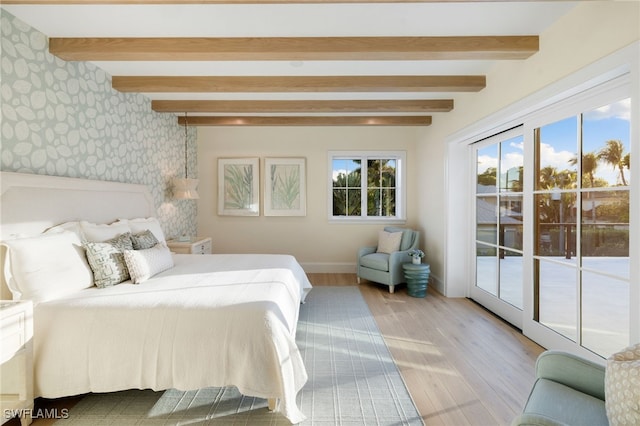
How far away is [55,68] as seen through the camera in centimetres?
258

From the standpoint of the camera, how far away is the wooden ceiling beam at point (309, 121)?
189 inches

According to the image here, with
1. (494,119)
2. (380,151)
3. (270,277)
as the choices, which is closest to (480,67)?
(494,119)

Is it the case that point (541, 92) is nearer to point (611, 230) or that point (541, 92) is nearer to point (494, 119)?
point (494, 119)

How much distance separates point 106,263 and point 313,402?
69.6 inches

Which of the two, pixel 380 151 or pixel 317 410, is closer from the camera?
pixel 317 410

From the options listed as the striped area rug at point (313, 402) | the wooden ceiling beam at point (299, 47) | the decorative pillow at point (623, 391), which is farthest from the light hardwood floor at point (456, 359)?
the wooden ceiling beam at point (299, 47)

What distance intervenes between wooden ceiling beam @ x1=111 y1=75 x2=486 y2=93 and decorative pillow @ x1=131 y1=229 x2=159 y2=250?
4.91 ft

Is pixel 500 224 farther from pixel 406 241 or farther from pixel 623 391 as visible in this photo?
pixel 623 391

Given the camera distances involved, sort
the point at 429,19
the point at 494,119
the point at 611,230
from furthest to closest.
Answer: the point at 494,119
the point at 429,19
the point at 611,230

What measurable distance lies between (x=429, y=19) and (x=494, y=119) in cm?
131

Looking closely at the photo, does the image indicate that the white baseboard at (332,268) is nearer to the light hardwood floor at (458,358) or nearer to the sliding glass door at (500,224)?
A: the light hardwood floor at (458,358)

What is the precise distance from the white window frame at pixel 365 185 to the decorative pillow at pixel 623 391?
14.2 feet

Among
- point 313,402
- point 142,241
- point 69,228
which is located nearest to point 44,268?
point 69,228

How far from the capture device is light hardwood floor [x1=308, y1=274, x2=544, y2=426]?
197 centimetres
